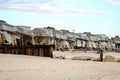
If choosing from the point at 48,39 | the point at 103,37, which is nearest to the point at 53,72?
the point at 48,39

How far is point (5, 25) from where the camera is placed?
169 ft

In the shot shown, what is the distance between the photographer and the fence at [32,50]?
2548cm

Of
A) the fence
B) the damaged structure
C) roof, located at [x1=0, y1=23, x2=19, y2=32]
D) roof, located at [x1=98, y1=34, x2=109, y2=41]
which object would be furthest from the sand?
roof, located at [x1=98, y1=34, x2=109, y2=41]

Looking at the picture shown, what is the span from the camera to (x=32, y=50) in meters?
25.9

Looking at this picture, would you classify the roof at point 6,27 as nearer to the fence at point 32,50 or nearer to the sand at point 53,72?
the fence at point 32,50

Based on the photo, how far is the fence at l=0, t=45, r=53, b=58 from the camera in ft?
83.6

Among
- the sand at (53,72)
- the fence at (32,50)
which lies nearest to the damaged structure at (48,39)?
the fence at (32,50)

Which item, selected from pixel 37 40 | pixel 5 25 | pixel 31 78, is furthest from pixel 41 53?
pixel 37 40

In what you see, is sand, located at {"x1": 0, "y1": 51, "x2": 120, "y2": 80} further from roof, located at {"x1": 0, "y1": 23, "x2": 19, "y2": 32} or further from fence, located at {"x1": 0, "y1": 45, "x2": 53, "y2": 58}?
roof, located at {"x1": 0, "y1": 23, "x2": 19, "y2": 32}

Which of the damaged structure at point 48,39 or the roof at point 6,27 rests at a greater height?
the roof at point 6,27

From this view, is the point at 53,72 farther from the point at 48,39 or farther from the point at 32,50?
the point at 48,39

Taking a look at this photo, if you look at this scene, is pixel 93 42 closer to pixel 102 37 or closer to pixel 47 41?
pixel 102 37

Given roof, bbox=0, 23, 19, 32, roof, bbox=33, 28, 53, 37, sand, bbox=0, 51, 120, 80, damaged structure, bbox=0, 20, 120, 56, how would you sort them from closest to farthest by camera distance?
sand, bbox=0, 51, 120, 80, damaged structure, bbox=0, 20, 120, 56, roof, bbox=0, 23, 19, 32, roof, bbox=33, 28, 53, 37

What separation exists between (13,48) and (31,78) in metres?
16.4
